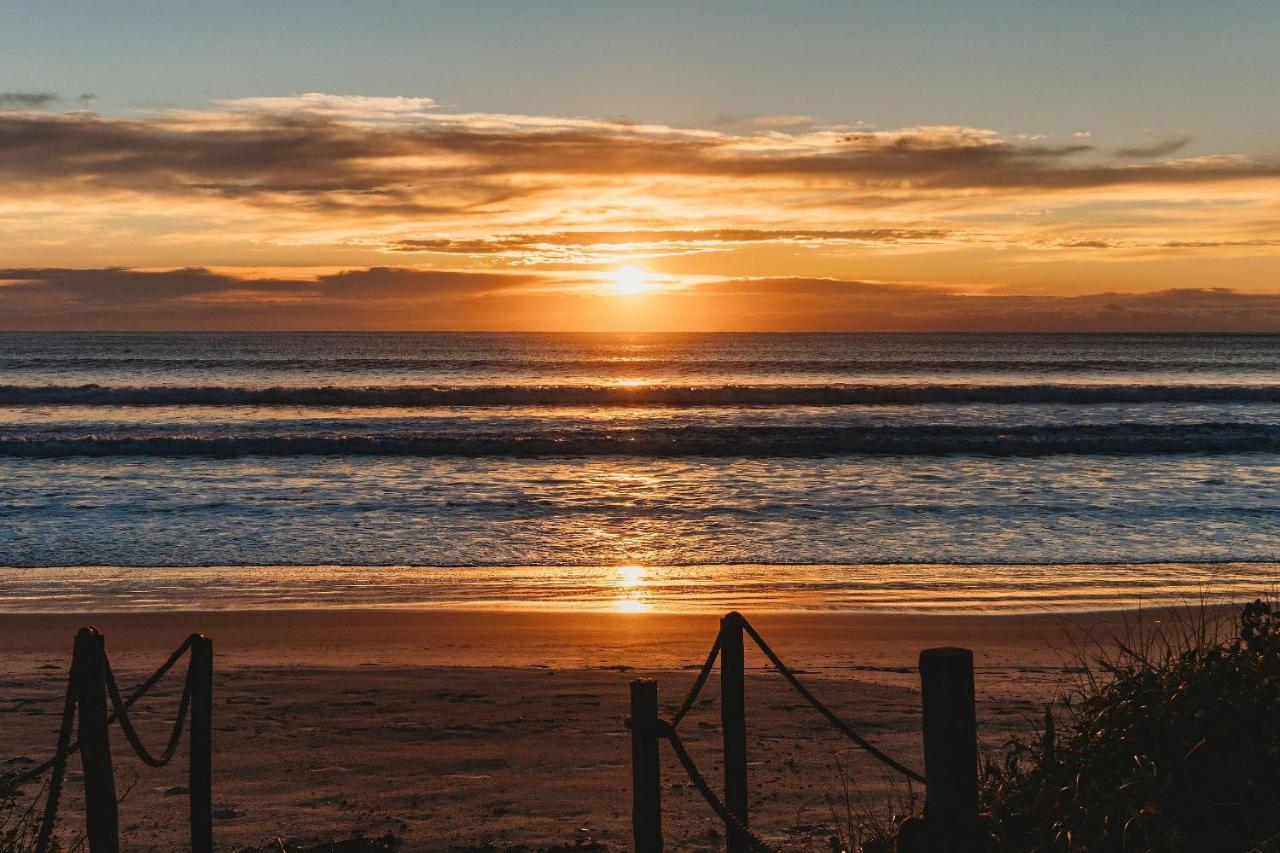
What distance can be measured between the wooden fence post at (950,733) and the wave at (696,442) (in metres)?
22.9

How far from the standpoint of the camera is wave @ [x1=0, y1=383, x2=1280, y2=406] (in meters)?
43.6

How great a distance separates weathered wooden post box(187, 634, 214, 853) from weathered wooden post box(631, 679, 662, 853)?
2103 millimetres

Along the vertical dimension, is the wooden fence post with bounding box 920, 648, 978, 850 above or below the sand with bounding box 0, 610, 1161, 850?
above

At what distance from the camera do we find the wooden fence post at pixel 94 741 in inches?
170

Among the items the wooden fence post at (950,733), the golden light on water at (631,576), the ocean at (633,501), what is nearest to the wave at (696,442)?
the ocean at (633,501)

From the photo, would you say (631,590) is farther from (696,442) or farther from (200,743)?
(696,442)

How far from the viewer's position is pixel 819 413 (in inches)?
1537

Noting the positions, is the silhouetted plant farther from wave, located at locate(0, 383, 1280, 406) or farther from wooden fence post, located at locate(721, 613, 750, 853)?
wave, located at locate(0, 383, 1280, 406)

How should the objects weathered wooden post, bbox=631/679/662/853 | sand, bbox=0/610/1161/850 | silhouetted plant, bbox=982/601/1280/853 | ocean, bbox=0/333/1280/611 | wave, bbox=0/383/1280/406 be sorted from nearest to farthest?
weathered wooden post, bbox=631/679/662/853, silhouetted plant, bbox=982/601/1280/853, sand, bbox=0/610/1161/850, ocean, bbox=0/333/1280/611, wave, bbox=0/383/1280/406

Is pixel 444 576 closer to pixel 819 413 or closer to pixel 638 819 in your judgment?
pixel 638 819

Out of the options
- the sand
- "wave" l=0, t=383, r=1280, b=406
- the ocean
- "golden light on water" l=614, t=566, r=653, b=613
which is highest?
"wave" l=0, t=383, r=1280, b=406

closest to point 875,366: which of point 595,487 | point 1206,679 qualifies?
point 595,487

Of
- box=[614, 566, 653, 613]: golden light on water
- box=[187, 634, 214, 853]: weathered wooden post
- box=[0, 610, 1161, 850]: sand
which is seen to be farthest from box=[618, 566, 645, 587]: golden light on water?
box=[187, 634, 214, 853]: weathered wooden post

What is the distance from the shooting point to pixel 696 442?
95.3ft
